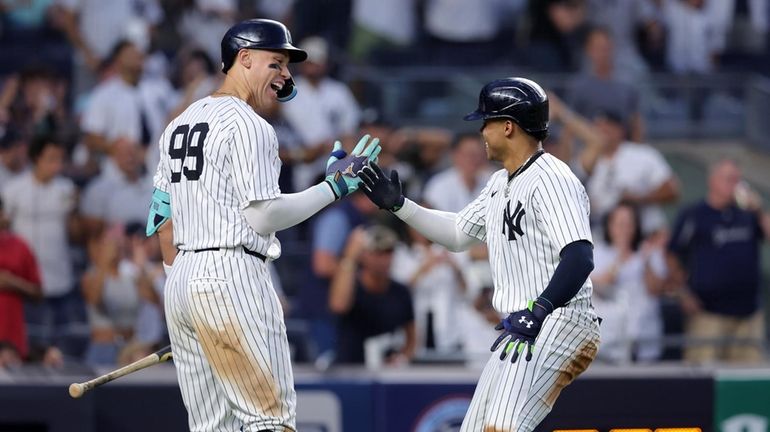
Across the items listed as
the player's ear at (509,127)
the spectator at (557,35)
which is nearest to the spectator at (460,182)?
the spectator at (557,35)

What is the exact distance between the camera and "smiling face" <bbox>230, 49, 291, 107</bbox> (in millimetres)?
6276

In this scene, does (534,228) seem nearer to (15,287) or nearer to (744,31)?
(15,287)

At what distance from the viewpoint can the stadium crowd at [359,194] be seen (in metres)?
10.1

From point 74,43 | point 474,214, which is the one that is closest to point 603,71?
point 74,43

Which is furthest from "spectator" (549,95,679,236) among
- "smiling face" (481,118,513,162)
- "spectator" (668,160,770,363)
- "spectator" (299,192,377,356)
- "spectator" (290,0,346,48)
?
"smiling face" (481,118,513,162)

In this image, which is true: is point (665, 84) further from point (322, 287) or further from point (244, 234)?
point (244, 234)

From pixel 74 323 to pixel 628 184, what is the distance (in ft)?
13.9

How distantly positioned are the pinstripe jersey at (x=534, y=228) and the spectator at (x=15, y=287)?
4.34m

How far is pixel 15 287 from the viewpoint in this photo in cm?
988

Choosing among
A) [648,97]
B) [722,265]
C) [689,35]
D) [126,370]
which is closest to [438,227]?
[126,370]

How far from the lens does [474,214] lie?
6785 mm

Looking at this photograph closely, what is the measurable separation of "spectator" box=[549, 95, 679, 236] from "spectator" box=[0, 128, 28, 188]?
4215 millimetres

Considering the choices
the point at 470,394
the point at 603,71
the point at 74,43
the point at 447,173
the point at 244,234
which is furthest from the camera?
the point at 74,43

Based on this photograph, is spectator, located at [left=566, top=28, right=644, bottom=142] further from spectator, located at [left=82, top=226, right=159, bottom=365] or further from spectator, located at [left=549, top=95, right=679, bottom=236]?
spectator, located at [left=82, top=226, right=159, bottom=365]
